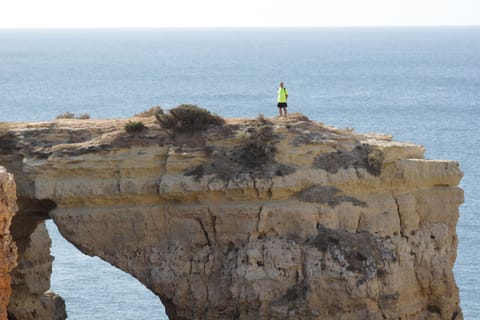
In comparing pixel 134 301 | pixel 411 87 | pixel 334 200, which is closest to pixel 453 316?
pixel 334 200

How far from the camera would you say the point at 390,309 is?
37156 mm

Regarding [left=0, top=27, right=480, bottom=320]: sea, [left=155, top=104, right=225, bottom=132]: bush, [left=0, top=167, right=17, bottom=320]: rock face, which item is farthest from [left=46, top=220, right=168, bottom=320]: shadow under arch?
[left=0, top=167, right=17, bottom=320]: rock face

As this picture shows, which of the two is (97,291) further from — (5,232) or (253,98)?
(253,98)

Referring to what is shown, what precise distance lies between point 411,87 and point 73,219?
96.7m

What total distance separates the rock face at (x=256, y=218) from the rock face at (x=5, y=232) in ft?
29.9

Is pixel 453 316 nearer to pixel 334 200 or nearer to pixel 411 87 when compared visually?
pixel 334 200

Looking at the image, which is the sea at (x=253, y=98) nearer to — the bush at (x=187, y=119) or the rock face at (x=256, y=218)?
the rock face at (x=256, y=218)

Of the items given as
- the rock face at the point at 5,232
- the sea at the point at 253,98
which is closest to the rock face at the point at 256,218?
the rock face at the point at 5,232

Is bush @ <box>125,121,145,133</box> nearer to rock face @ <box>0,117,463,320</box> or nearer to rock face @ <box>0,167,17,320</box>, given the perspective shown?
rock face @ <box>0,117,463,320</box>

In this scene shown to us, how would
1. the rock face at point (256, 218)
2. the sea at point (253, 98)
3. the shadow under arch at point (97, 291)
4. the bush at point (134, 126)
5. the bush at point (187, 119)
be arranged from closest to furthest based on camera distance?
the rock face at point (256, 218) < the bush at point (134, 126) < the bush at point (187, 119) < the shadow under arch at point (97, 291) < the sea at point (253, 98)

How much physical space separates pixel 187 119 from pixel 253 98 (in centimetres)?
7242

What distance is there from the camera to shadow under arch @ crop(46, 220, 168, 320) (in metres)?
48.2

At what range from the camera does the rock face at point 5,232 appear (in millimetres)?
27406

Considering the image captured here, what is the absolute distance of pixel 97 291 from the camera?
5062 centimetres
